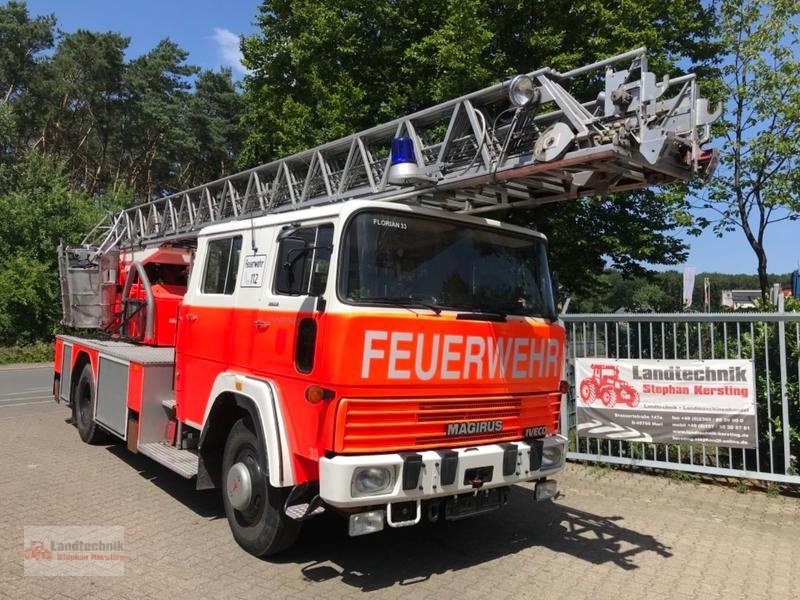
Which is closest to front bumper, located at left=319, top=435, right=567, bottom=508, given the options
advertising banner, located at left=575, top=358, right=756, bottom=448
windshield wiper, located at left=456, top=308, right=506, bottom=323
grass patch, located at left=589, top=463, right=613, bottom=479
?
windshield wiper, located at left=456, top=308, right=506, bottom=323

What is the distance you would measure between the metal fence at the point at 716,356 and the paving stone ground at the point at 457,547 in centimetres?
30

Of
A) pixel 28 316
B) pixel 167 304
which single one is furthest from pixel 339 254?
pixel 28 316

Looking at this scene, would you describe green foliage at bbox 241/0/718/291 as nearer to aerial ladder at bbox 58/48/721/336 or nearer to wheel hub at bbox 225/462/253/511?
aerial ladder at bbox 58/48/721/336

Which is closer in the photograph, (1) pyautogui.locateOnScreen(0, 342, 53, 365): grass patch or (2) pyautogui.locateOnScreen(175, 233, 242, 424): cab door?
(2) pyautogui.locateOnScreen(175, 233, 242, 424): cab door

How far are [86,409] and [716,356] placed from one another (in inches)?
308

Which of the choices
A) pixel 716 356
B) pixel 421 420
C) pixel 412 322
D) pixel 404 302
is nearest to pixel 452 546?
pixel 421 420

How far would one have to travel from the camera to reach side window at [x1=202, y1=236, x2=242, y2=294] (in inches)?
203

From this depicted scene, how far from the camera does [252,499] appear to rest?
4395 millimetres

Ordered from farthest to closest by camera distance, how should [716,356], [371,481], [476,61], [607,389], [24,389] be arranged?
1. [24,389]
2. [476,61]
3. [607,389]
4. [716,356]
5. [371,481]

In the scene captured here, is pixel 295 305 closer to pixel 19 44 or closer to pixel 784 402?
pixel 784 402

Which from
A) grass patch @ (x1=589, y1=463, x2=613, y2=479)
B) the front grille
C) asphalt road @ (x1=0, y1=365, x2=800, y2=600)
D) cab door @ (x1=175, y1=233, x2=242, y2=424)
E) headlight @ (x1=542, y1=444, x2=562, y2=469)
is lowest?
asphalt road @ (x1=0, y1=365, x2=800, y2=600)

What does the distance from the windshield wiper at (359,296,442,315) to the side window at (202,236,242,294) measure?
1.69 meters

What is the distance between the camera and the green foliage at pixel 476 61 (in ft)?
38.4

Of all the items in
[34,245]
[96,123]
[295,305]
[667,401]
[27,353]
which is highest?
[96,123]
